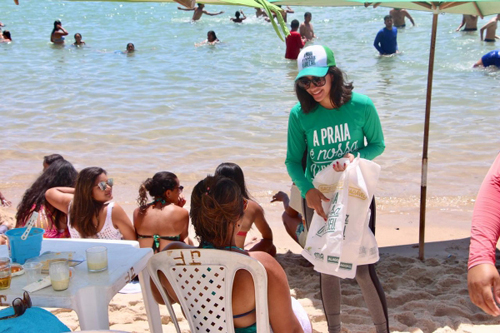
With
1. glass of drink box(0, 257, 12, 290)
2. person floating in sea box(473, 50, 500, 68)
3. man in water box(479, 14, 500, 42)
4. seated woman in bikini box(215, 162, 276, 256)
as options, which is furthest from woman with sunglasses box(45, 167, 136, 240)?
man in water box(479, 14, 500, 42)

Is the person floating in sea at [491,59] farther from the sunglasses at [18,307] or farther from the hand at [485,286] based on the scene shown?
the sunglasses at [18,307]

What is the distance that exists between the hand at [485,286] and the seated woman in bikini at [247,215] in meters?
1.83

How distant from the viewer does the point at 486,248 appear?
159cm

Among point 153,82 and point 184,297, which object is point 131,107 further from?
point 184,297

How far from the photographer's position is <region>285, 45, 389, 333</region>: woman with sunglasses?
9.02 ft

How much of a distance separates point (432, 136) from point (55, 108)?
643 centimetres

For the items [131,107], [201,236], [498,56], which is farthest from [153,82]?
[201,236]

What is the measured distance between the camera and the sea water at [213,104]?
7.05 meters

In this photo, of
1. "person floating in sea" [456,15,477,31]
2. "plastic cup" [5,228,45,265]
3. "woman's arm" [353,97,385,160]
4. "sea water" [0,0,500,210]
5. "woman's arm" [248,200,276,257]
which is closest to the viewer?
"plastic cup" [5,228,45,265]

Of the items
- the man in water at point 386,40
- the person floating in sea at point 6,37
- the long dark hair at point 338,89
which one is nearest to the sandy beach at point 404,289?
the long dark hair at point 338,89

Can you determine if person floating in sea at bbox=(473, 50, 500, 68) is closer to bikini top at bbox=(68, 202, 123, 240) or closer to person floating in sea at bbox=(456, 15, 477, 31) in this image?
person floating in sea at bbox=(456, 15, 477, 31)

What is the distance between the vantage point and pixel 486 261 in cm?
157

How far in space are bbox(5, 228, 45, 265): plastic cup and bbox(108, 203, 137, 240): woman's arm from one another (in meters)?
1.11

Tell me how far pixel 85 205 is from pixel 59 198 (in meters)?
0.29
